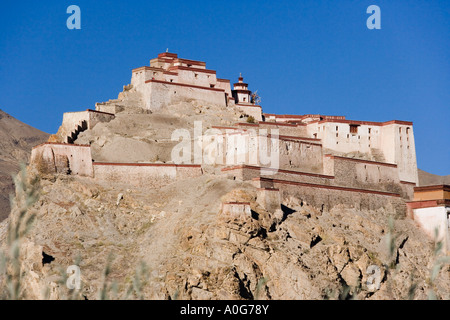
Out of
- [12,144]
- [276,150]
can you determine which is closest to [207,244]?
[276,150]

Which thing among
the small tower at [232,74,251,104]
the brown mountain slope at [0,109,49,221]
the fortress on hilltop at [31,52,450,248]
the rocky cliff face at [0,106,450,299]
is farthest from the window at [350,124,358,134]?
the brown mountain slope at [0,109,49,221]

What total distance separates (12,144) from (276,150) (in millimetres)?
66385

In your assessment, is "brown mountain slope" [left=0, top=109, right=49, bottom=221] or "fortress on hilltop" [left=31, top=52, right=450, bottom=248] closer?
"fortress on hilltop" [left=31, top=52, right=450, bottom=248]

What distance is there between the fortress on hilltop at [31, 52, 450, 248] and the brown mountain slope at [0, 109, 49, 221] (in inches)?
1397

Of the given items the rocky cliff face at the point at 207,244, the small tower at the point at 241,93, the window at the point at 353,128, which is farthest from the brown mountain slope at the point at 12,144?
the rocky cliff face at the point at 207,244

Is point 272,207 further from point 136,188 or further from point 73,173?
point 73,173

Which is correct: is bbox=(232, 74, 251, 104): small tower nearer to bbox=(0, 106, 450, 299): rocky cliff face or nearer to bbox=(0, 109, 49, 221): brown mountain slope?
bbox=(0, 106, 450, 299): rocky cliff face

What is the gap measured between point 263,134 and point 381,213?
906 cm

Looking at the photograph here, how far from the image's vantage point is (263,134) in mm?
47875

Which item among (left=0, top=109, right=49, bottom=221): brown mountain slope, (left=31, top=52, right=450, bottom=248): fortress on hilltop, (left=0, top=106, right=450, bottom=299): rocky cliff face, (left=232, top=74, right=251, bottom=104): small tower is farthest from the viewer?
(left=0, top=109, right=49, bottom=221): brown mountain slope

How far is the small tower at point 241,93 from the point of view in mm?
65912

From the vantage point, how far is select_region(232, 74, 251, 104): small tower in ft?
216

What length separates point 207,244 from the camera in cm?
3716
